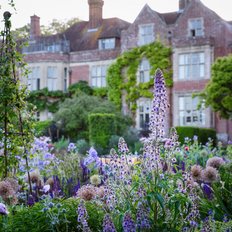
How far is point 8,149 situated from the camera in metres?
5.71

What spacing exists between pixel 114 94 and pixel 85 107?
6.35 feet

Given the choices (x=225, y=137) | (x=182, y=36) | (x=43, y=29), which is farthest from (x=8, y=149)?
(x=43, y=29)

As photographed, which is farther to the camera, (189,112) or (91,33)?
(91,33)

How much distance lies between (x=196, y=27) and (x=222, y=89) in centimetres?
603

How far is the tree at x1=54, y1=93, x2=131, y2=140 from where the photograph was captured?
24.8 metres

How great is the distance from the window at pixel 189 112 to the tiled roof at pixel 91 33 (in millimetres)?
5712

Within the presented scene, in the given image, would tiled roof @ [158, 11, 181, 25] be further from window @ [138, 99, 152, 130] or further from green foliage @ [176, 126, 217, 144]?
green foliage @ [176, 126, 217, 144]

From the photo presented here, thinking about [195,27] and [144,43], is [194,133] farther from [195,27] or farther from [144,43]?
[144,43]

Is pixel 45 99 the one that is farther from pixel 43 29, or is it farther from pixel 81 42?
pixel 43 29

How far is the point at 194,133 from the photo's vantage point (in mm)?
21453

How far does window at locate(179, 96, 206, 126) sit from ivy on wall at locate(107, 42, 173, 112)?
1.09 metres

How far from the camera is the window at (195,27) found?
82.0 feet

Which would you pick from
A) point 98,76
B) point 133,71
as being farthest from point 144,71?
point 98,76

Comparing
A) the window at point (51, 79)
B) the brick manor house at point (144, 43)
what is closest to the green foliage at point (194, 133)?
the brick manor house at point (144, 43)
